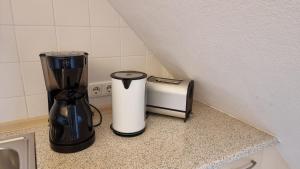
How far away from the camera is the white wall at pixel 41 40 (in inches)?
34.6

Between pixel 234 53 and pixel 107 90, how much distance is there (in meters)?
0.71

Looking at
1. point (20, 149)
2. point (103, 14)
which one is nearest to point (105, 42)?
point (103, 14)

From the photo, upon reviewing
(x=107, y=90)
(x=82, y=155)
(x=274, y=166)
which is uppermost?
(x=107, y=90)

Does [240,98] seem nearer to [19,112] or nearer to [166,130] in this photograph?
[166,130]

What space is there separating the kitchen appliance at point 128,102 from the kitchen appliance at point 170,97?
19 cm

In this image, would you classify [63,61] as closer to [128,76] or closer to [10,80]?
[128,76]

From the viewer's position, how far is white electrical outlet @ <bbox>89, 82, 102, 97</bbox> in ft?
3.59

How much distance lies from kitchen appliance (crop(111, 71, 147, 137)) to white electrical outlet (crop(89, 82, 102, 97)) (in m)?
0.29

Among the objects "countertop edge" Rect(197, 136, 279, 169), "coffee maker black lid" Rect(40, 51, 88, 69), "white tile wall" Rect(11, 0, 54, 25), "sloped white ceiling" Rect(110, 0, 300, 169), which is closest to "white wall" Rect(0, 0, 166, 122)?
"white tile wall" Rect(11, 0, 54, 25)

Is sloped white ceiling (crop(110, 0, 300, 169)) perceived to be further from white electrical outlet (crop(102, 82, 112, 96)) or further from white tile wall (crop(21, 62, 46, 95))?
white tile wall (crop(21, 62, 46, 95))

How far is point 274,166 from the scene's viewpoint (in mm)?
1007

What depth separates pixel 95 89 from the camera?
3.63 ft

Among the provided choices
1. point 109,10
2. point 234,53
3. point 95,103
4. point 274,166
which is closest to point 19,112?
point 95,103

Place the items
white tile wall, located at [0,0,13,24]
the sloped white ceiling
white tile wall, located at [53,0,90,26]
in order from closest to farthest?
the sloped white ceiling, white tile wall, located at [0,0,13,24], white tile wall, located at [53,0,90,26]
